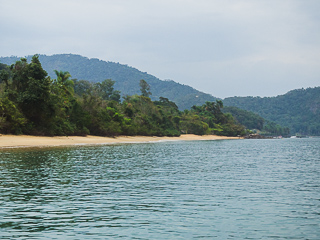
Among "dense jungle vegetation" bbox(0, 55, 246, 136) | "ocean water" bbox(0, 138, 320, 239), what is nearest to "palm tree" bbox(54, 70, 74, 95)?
"dense jungle vegetation" bbox(0, 55, 246, 136)

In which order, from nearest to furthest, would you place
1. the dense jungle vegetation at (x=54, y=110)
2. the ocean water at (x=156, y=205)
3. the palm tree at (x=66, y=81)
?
the ocean water at (x=156, y=205)
the dense jungle vegetation at (x=54, y=110)
the palm tree at (x=66, y=81)

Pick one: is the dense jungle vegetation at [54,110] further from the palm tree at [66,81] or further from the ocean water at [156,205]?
the ocean water at [156,205]

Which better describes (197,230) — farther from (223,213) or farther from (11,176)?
(11,176)

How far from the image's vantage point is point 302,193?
17625 mm

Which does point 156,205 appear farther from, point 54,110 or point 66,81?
point 66,81

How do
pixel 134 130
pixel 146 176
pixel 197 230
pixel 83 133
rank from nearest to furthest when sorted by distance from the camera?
pixel 197 230, pixel 146 176, pixel 83 133, pixel 134 130

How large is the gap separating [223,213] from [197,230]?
8.12 feet

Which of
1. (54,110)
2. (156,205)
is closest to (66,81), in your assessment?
(54,110)


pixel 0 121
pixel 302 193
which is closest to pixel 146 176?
pixel 302 193

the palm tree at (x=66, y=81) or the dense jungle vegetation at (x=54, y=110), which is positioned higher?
the palm tree at (x=66, y=81)

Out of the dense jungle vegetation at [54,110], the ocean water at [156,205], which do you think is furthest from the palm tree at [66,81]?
the ocean water at [156,205]

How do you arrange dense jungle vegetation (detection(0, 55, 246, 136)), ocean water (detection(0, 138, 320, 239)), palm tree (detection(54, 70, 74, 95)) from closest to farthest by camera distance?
1. ocean water (detection(0, 138, 320, 239))
2. dense jungle vegetation (detection(0, 55, 246, 136))
3. palm tree (detection(54, 70, 74, 95))

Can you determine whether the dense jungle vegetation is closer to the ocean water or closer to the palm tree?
the palm tree

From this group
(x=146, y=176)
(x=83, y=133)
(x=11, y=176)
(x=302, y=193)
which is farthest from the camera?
(x=83, y=133)
